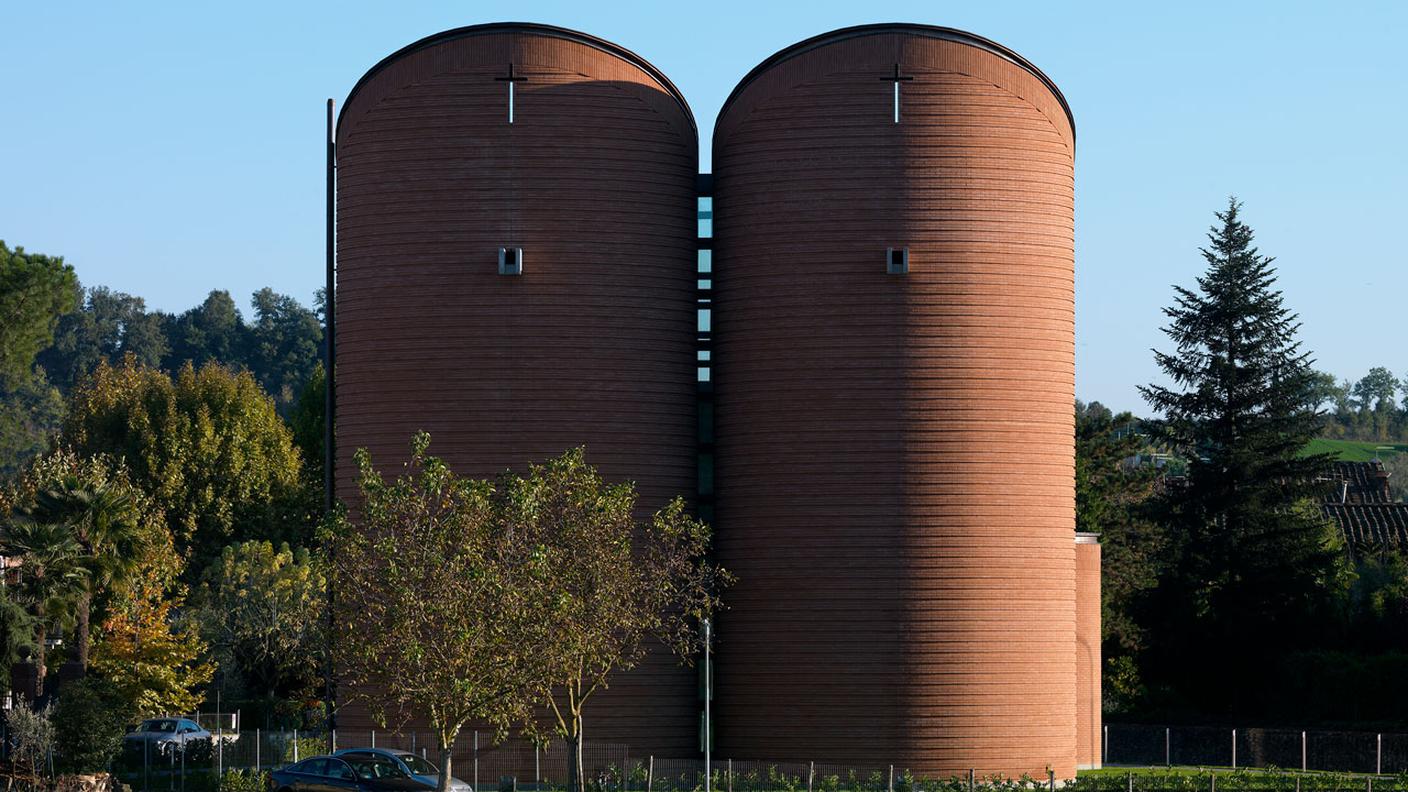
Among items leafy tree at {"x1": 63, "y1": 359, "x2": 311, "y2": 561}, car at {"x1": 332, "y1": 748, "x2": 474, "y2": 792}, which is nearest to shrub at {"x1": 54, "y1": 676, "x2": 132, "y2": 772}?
car at {"x1": 332, "y1": 748, "x2": 474, "y2": 792}

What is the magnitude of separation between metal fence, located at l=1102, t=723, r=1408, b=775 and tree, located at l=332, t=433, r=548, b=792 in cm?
3035

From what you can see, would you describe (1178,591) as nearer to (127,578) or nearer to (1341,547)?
(1341,547)

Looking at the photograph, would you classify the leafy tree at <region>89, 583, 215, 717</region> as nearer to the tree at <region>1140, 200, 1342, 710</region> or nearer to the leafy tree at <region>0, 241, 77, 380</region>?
the leafy tree at <region>0, 241, 77, 380</region>

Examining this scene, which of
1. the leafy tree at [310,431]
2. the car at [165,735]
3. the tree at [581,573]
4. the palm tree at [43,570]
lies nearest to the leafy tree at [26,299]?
the leafy tree at [310,431]

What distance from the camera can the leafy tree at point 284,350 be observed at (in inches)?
6875

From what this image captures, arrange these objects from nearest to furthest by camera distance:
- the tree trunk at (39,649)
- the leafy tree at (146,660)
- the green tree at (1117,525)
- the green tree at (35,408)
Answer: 1. the tree trunk at (39,649)
2. the leafy tree at (146,660)
3. the green tree at (1117,525)
4. the green tree at (35,408)

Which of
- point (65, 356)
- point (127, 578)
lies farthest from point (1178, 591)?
point (65, 356)

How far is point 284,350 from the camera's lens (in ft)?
587

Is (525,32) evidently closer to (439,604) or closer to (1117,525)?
(439,604)

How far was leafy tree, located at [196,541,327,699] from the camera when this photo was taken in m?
67.4

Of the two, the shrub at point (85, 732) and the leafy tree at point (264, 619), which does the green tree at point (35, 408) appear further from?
the shrub at point (85, 732)

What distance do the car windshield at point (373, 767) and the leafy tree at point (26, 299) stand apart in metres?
47.1

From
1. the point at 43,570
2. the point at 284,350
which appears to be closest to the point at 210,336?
the point at 284,350

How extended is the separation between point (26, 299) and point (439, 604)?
50.2 m
